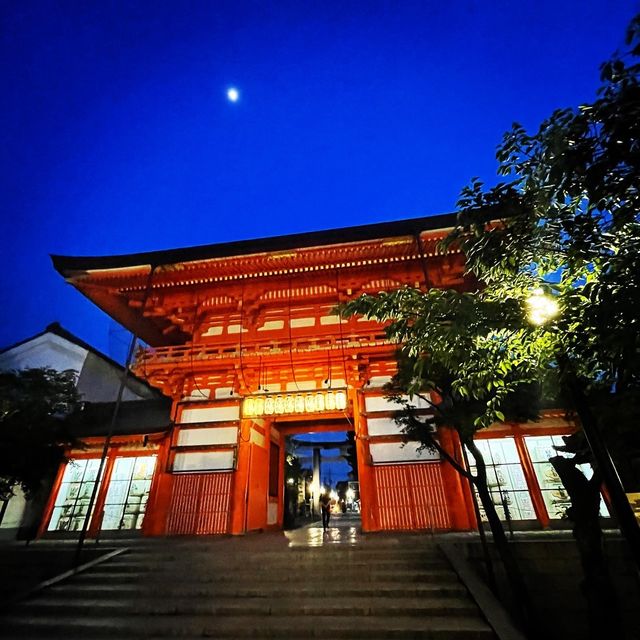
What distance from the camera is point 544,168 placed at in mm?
3506

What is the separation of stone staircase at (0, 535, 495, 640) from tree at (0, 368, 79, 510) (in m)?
3.85

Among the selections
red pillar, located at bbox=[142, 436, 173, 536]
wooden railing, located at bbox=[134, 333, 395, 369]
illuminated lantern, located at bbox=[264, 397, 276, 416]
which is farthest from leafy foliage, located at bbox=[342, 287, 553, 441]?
red pillar, located at bbox=[142, 436, 173, 536]

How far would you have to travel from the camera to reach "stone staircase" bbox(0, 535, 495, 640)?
5.03 metres

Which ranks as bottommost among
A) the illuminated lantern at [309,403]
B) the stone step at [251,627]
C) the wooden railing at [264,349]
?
the stone step at [251,627]

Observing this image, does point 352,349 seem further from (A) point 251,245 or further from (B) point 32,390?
(B) point 32,390

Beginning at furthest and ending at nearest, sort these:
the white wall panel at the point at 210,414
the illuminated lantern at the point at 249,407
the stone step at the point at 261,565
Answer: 1. the white wall panel at the point at 210,414
2. the illuminated lantern at the point at 249,407
3. the stone step at the point at 261,565

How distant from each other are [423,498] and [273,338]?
7284 millimetres

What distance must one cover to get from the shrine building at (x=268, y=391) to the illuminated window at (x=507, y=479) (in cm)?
4

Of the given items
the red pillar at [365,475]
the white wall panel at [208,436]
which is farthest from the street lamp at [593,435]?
the white wall panel at [208,436]

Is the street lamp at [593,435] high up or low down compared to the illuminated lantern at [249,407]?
down

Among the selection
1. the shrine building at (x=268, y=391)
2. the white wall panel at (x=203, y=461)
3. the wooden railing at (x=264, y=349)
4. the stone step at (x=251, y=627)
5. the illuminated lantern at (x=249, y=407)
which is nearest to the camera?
the stone step at (x=251, y=627)

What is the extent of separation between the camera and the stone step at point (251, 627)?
4777mm

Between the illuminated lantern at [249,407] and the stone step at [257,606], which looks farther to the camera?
the illuminated lantern at [249,407]

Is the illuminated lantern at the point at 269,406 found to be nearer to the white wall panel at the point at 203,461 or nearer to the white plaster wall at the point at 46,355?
the white wall panel at the point at 203,461
